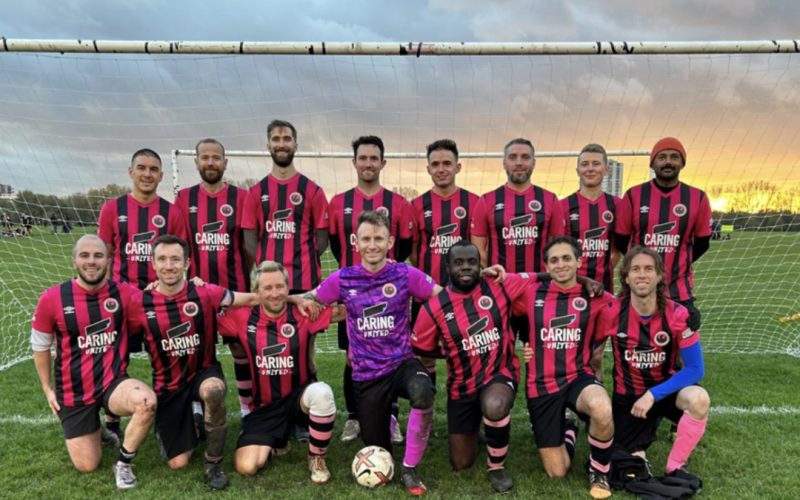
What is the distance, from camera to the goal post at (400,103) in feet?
13.2

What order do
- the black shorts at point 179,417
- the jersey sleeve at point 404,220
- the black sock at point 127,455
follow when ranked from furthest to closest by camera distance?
the jersey sleeve at point 404,220 < the black shorts at point 179,417 < the black sock at point 127,455

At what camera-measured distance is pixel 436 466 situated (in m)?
2.99

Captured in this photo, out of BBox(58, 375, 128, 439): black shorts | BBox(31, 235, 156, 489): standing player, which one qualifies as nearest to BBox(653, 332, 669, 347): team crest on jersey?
BBox(31, 235, 156, 489): standing player

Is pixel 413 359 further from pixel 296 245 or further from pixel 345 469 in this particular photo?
pixel 296 245

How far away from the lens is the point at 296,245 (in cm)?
356

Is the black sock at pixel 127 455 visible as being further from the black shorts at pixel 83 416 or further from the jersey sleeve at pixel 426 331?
Result: the jersey sleeve at pixel 426 331

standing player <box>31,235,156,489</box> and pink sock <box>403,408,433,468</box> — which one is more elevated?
standing player <box>31,235,156,489</box>

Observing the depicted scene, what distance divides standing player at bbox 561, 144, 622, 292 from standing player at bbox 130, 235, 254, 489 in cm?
221

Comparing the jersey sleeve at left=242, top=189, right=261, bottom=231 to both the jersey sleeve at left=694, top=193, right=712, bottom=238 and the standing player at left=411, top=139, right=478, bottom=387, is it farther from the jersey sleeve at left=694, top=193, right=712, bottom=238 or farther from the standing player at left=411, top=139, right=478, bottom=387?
the jersey sleeve at left=694, top=193, right=712, bottom=238

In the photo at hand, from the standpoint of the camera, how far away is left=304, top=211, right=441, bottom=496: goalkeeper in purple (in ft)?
9.57

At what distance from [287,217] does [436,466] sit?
1850 mm

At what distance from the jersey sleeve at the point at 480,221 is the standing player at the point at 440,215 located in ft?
0.29

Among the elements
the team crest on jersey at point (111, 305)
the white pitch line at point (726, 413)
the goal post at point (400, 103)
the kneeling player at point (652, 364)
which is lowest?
the white pitch line at point (726, 413)

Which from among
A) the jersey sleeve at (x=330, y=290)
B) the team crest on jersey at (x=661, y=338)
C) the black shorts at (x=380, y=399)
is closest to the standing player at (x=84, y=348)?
the jersey sleeve at (x=330, y=290)
